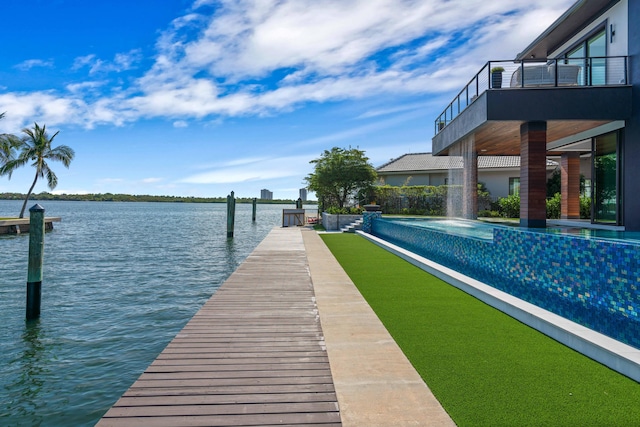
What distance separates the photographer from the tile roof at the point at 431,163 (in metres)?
30.9

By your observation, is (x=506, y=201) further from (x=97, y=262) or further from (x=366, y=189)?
(x=97, y=262)

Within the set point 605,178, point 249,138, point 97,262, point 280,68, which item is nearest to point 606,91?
point 605,178

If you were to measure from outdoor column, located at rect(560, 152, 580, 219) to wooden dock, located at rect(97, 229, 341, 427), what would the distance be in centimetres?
1706

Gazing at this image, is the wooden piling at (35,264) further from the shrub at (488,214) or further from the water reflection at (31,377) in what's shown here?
the shrub at (488,214)

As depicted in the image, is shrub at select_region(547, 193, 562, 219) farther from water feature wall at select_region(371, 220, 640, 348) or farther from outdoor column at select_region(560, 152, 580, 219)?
water feature wall at select_region(371, 220, 640, 348)

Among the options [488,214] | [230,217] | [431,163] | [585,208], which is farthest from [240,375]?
[431,163]

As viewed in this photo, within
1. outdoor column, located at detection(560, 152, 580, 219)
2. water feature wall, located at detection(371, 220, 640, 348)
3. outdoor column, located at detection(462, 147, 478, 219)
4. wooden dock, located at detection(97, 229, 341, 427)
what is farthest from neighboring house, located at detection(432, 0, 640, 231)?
wooden dock, located at detection(97, 229, 341, 427)

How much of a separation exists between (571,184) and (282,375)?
19.4m

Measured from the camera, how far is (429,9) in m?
12.9

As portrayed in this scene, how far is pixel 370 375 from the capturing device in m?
3.79

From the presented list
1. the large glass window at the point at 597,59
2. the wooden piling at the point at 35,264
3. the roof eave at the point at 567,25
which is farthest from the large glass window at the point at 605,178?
the wooden piling at the point at 35,264

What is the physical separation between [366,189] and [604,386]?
87.1 feet

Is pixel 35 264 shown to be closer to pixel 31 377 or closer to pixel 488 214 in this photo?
pixel 31 377

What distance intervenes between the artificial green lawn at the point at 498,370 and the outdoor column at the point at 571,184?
49.6ft
